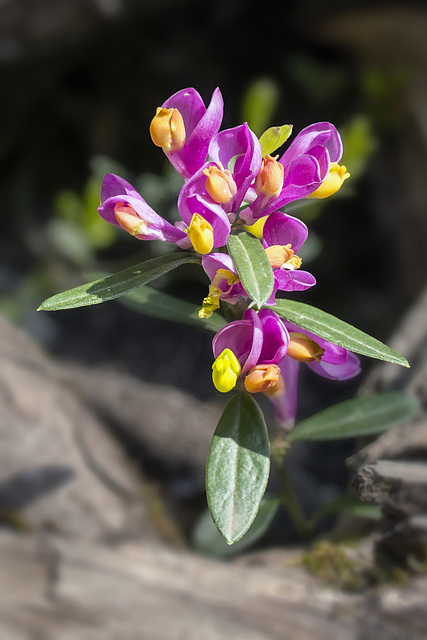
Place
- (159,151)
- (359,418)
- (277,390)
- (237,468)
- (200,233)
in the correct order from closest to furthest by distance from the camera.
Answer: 1. (200,233)
2. (237,468)
3. (277,390)
4. (359,418)
5. (159,151)

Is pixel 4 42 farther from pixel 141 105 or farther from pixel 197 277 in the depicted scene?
pixel 197 277

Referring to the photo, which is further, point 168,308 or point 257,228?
point 168,308

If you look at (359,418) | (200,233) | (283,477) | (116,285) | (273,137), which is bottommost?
(283,477)

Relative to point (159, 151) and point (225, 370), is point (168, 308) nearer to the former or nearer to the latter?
point (225, 370)

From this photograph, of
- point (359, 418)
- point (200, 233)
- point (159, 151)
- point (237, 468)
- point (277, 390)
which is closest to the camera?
point (200, 233)

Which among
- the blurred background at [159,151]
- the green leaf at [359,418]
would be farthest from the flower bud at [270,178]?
the blurred background at [159,151]

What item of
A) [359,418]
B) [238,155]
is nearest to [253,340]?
[238,155]

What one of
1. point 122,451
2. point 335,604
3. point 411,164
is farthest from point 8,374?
point 411,164

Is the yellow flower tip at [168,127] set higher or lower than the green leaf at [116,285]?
higher

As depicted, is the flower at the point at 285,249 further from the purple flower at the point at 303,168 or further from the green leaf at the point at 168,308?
the green leaf at the point at 168,308
